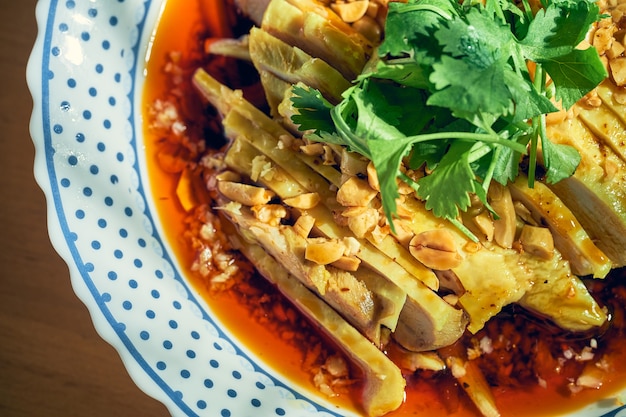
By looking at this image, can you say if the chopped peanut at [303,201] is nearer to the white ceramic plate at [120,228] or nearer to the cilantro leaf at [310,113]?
the cilantro leaf at [310,113]

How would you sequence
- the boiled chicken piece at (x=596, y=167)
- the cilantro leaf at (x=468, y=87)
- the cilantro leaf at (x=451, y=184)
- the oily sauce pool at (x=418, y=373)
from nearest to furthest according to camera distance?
the cilantro leaf at (x=468, y=87) → the cilantro leaf at (x=451, y=184) → the boiled chicken piece at (x=596, y=167) → the oily sauce pool at (x=418, y=373)

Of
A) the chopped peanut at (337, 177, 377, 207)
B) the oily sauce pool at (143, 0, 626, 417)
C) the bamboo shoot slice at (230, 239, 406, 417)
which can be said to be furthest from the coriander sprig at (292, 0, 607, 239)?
the oily sauce pool at (143, 0, 626, 417)

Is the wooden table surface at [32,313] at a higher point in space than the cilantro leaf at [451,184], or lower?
lower

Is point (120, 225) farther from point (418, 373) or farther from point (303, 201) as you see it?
point (418, 373)

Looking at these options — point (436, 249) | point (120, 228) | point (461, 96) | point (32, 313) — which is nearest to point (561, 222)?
point (436, 249)

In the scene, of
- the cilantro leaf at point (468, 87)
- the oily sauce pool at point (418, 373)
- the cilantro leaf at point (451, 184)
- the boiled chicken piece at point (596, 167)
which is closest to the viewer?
the cilantro leaf at point (468, 87)

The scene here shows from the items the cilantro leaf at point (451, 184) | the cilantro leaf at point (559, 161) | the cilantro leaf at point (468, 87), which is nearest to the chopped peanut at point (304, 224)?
the cilantro leaf at point (451, 184)

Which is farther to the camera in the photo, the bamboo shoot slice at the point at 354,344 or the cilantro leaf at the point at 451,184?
the bamboo shoot slice at the point at 354,344
